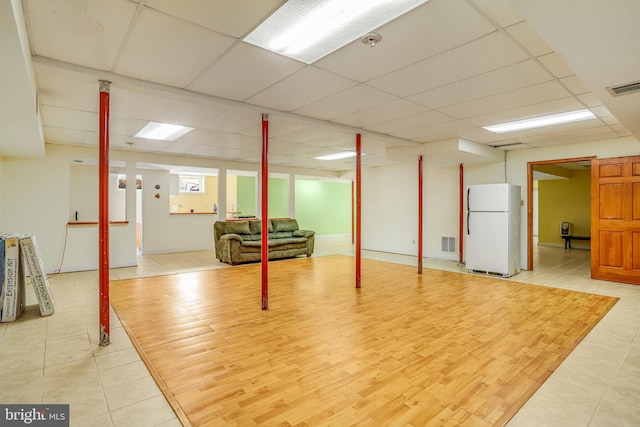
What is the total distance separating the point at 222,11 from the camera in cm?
202

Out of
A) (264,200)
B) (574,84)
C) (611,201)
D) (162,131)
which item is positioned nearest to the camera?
(574,84)

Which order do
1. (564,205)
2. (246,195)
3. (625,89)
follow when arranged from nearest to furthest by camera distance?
(625,89), (564,205), (246,195)

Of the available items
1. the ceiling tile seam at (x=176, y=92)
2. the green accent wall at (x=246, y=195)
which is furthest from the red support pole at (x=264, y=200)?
the green accent wall at (x=246, y=195)

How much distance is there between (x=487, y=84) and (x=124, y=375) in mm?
4120

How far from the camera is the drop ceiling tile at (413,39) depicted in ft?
6.69

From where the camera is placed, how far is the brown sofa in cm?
711

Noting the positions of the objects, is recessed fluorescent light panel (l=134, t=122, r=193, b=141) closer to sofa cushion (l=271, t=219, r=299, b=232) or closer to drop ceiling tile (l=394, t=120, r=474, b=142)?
sofa cushion (l=271, t=219, r=299, b=232)

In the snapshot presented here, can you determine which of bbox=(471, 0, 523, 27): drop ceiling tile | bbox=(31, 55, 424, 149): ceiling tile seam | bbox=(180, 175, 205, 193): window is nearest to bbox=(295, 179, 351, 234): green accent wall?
bbox=(180, 175, 205, 193): window

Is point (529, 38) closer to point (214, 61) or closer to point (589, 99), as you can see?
point (589, 99)

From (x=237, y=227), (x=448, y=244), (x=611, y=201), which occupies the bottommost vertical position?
(x=448, y=244)

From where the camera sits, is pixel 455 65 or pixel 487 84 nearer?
pixel 455 65

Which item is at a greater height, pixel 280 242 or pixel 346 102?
pixel 346 102

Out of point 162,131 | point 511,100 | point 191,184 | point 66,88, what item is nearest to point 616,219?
point 511,100

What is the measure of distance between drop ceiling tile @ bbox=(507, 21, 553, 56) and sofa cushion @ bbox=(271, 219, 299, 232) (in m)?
6.80
